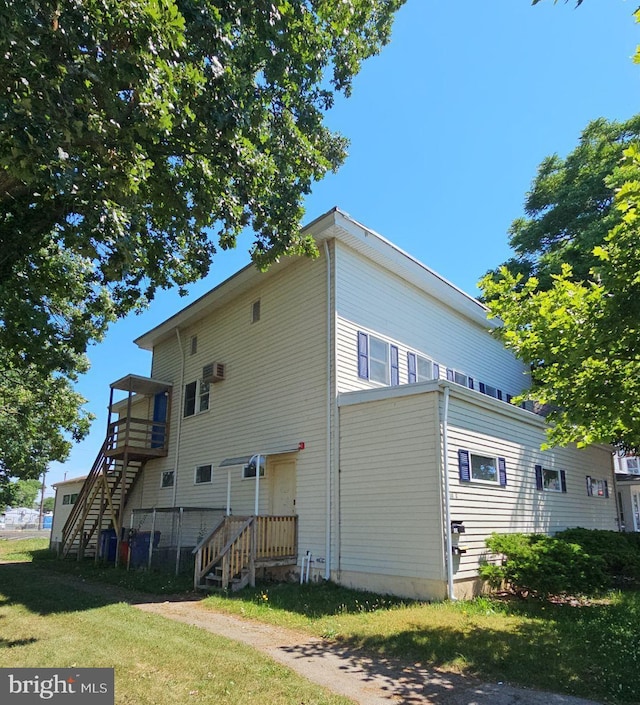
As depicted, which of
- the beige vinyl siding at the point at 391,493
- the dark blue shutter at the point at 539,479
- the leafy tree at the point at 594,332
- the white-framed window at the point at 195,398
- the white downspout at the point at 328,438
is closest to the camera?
the leafy tree at the point at 594,332

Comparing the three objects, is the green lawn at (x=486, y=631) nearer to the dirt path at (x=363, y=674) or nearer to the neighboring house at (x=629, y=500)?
the dirt path at (x=363, y=674)

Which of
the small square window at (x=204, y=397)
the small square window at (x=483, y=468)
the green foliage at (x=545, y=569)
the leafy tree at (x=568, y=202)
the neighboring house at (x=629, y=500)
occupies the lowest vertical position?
the green foliage at (x=545, y=569)

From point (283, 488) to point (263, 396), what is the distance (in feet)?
8.11

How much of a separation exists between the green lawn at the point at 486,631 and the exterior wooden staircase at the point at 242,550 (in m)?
0.48

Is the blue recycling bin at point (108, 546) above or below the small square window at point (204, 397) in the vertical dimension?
below

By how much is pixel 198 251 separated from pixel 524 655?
27.9ft

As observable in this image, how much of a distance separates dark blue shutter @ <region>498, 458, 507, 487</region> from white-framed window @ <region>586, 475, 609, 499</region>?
22.1 feet

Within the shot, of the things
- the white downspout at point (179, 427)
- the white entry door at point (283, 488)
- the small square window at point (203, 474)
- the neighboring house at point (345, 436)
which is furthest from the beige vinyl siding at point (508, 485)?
the white downspout at point (179, 427)

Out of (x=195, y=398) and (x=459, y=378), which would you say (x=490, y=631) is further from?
(x=195, y=398)

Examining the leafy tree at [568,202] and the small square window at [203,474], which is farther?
the leafy tree at [568,202]

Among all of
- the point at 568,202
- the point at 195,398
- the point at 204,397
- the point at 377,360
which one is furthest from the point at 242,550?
the point at 568,202

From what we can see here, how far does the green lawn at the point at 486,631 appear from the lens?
5809mm

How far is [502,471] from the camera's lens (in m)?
12.2

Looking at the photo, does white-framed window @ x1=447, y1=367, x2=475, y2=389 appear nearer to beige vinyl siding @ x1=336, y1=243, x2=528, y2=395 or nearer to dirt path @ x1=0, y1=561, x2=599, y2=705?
beige vinyl siding @ x1=336, y1=243, x2=528, y2=395
